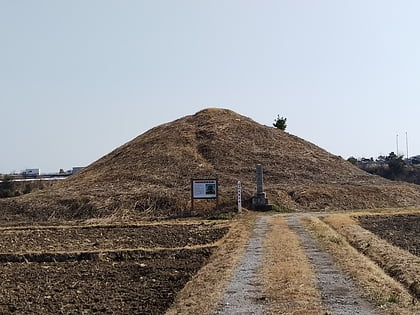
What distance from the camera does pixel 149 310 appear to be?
37.7 feet

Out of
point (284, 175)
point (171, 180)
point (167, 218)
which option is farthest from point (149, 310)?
point (284, 175)

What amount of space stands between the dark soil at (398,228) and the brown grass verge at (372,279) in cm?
178

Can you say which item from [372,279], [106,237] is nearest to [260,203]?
[106,237]

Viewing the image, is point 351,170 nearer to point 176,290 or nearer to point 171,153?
point 171,153

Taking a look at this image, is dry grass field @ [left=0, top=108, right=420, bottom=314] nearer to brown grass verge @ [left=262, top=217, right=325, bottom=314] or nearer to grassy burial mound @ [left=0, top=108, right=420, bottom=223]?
brown grass verge @ [left=262, top=217, right=325, bottom=314]

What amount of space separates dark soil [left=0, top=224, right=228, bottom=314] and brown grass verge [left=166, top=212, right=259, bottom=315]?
309 mm

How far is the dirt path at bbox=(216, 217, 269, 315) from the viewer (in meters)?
10.9

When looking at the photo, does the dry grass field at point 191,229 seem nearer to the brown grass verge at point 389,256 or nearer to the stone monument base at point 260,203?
the brown grass verge at point 389,256

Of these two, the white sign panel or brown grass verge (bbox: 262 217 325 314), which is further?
the white sign panel

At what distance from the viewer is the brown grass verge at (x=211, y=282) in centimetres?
1120

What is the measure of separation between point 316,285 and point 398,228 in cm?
1568

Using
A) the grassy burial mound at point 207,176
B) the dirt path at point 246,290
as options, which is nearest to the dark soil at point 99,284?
the dirt path at point 246,290

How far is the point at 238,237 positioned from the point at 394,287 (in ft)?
35.9

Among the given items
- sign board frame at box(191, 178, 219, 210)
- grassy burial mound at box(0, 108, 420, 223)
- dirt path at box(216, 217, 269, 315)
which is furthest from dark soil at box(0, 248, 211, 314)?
grassy burial mound at box(0, 108, 420, 223)
